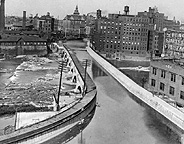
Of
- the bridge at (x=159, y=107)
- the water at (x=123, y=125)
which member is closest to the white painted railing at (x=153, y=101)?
the bridge at (x=159, y=107)

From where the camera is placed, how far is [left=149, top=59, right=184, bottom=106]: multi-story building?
33.2 metres

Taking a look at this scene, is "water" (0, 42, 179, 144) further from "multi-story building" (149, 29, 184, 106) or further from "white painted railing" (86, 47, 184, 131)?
"multi-story building" (149, 29, 184, 106)

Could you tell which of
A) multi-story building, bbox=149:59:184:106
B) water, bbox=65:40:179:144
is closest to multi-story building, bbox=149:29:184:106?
multi-story building, bbox=149:59:184:106

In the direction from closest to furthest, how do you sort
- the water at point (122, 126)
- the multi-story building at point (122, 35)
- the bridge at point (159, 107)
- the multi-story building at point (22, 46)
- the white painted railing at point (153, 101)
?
1. the water at point (122, 126)
2. the bridge at point (159, 107)
3. the white painted railing at point (153, 101)
4. the multi-story building at point (122, 35)
5. the multi-story building at point (22, 46)

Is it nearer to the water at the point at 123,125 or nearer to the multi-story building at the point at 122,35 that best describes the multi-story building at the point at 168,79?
the water at the point at 123,125

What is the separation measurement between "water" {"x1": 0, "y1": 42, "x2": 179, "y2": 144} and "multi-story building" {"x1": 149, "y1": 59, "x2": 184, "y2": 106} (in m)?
4.49

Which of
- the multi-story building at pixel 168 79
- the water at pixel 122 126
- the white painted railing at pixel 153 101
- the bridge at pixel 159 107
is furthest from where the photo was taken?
the multi-story building at pixel 168 79

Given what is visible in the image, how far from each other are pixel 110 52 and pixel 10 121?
64.9 metres

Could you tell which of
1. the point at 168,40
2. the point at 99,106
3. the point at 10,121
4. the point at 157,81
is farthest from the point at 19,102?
the point at 168,40

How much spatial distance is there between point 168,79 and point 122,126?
1323 centimetres

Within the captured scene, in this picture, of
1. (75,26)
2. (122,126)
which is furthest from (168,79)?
(75,26)

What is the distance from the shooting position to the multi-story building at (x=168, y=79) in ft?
109

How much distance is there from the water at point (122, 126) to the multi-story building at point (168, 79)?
14.7 feet

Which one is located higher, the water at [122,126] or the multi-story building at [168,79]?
the multi-story building at [168,79]
